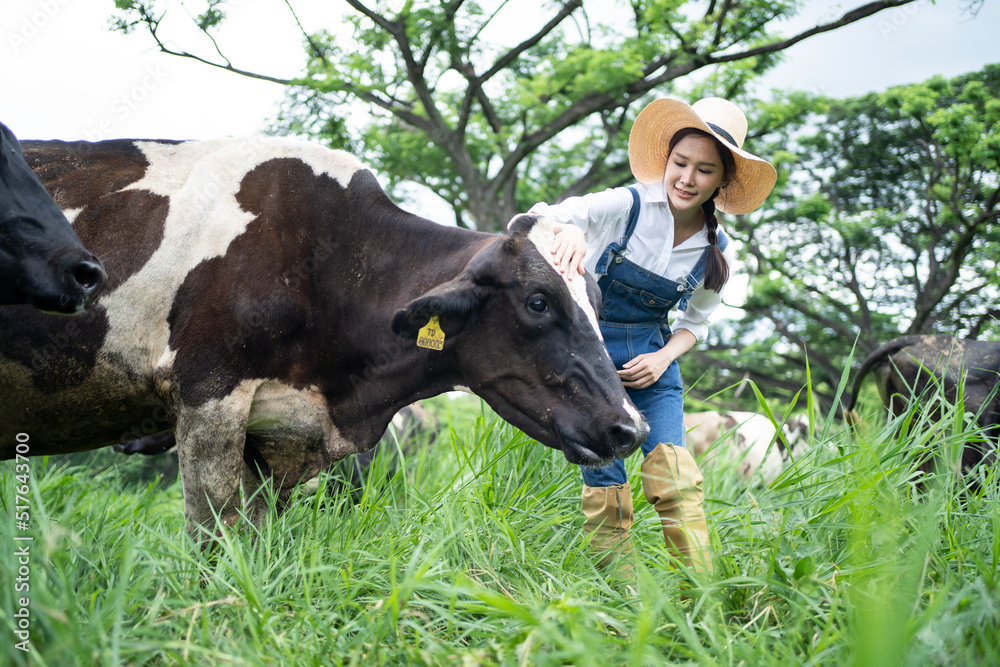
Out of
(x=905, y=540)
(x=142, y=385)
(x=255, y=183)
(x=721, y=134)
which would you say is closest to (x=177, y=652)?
(x=142, y=385)

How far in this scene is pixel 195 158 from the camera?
Answer: 3.07m

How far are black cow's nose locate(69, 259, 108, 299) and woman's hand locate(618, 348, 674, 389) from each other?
201 cm

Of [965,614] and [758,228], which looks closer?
[965,614]

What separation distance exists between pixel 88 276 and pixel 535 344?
1.61 meters

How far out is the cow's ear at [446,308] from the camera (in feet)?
8.76

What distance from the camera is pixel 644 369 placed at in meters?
3.03

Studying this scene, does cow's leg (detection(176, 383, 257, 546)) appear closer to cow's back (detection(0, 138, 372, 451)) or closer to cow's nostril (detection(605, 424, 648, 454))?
cow's back (detection(0, 138, 372, 451))

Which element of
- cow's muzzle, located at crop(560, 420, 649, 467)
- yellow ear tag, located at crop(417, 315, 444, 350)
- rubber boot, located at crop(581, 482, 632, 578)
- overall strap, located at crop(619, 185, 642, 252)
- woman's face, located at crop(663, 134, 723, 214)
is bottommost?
rubber boot, located at crop(581, 482, 632, 578)

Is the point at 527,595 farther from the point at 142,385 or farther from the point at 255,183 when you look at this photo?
the point at 255,183

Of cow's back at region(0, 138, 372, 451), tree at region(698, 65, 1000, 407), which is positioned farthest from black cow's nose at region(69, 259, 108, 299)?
tree at region(698, 65, 1000, 407)

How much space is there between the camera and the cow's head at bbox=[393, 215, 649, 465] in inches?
105

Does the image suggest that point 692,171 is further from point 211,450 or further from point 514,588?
point 211,450

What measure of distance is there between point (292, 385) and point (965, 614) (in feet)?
7.92

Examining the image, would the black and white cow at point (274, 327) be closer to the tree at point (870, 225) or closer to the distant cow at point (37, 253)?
the distant cow at point (37, 253)
